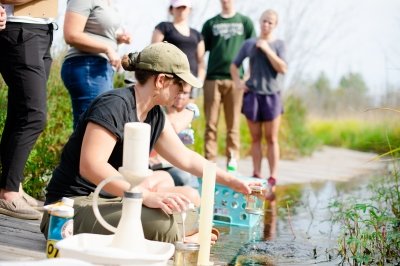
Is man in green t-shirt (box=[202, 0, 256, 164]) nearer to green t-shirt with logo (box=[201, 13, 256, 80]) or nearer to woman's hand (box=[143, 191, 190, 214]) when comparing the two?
green t-shirt with logo (box=[201, 13, 256, 80])

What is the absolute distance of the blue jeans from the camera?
4.64 m

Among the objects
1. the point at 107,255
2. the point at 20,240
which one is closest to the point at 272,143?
the point at 20,240

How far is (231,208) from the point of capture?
5.13m

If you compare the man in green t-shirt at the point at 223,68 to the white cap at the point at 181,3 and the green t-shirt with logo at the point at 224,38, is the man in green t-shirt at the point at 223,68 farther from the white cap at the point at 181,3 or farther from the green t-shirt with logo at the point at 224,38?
the white cap at the point at 181,3

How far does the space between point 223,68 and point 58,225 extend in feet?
14.5

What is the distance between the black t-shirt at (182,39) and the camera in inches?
253

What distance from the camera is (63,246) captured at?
2855 mm

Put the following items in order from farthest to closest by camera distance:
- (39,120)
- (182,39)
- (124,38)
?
(182,39) → (124,38) → (39,120)

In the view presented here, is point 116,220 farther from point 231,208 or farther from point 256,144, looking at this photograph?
point 256,144

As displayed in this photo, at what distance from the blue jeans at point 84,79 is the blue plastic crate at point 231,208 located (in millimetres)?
1056

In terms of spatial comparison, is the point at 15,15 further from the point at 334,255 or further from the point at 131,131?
the point at 334,255

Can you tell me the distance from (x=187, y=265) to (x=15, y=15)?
173cm

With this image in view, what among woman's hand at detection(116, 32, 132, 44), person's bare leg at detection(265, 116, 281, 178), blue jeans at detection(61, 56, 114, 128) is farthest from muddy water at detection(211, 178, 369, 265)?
woman's hand at detection(116, 32, 132, 44)

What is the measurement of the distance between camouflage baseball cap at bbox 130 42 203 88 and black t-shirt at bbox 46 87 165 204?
18cm
